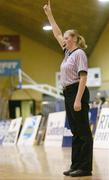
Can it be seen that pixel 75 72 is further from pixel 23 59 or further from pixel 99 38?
pixel 23 59

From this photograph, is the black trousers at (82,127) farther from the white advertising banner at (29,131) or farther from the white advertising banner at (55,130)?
the white advertising banner at (29,131)

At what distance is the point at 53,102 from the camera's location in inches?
795

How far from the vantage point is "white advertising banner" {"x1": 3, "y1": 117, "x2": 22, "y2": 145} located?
12996mm

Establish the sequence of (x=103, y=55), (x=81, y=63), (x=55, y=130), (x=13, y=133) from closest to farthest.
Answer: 1. (x=81, y=63)
2. (x=55, y=130)
3. (x=13, y=133)
4. (x=103, y=55)

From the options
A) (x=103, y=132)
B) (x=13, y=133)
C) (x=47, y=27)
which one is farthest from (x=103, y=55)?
(x=103, y=132)

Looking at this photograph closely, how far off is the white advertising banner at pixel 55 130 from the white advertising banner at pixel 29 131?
75cm

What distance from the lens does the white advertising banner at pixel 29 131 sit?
1207cm

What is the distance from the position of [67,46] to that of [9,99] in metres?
16.8

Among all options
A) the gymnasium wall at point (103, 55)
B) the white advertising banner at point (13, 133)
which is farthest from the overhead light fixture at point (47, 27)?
the white advertising banner at point (13, 133)

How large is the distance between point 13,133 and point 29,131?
97 centimetres

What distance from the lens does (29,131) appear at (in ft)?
40.7

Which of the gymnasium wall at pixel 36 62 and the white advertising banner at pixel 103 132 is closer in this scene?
the white advertising banner at pixel 103 132

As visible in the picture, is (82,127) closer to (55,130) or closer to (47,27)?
(55,130)

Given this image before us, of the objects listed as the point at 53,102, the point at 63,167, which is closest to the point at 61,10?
the point at 53,102
